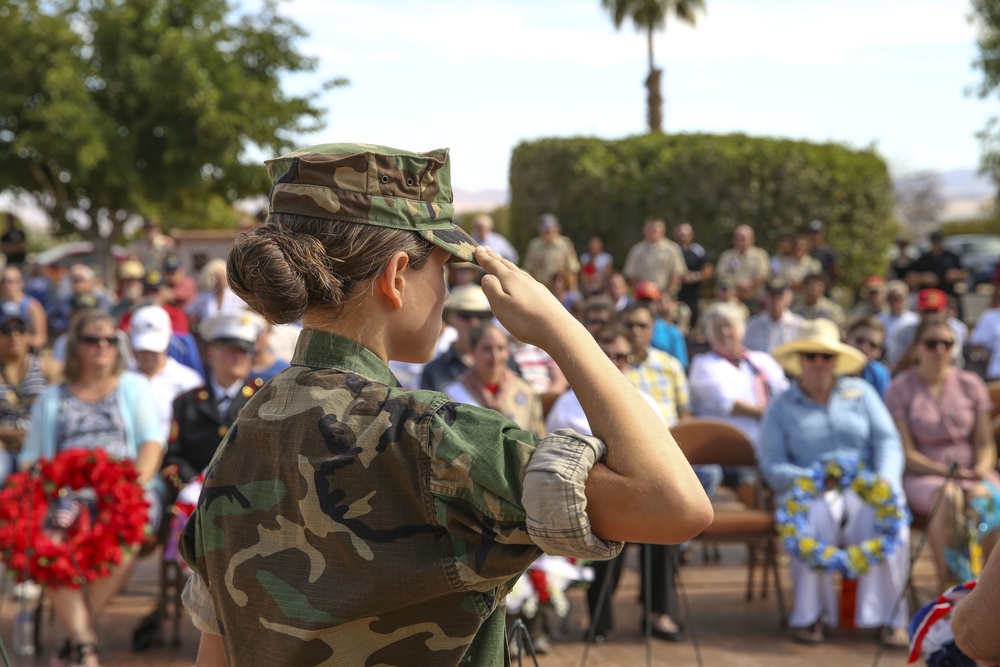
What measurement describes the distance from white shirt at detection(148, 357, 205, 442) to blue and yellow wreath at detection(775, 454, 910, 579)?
367cm

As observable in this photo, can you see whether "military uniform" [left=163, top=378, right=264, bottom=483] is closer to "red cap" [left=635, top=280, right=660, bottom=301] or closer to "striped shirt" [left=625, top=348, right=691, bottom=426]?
"striped shirt" [left=625, top=348, right=691, bottom=426]

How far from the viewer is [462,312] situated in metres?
7.88

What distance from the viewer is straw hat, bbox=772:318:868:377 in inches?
257

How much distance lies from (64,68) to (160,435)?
16973mm

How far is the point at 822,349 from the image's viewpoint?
650cm

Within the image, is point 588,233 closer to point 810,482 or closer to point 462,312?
point 462,312

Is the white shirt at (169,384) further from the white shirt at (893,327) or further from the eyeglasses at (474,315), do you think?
the white shirt at (893,327)

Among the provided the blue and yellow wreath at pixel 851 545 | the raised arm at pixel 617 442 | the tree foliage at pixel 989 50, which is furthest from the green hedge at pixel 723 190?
the raised arm at pixel 617 442

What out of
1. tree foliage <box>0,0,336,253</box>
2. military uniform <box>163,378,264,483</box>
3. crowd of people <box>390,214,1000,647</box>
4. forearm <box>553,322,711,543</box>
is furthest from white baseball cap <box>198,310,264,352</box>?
tree foliage <box>0,0,336,253</box>

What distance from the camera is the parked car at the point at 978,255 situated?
94.2 feet

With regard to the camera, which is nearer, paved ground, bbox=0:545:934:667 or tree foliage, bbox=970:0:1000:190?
paved ground, bbox=0:545:934:667

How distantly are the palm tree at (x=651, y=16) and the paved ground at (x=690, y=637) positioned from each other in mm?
19566

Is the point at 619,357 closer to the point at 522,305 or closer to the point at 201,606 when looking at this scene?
the point at 201,606

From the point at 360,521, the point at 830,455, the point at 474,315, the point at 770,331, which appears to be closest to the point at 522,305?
the point at 360,521
